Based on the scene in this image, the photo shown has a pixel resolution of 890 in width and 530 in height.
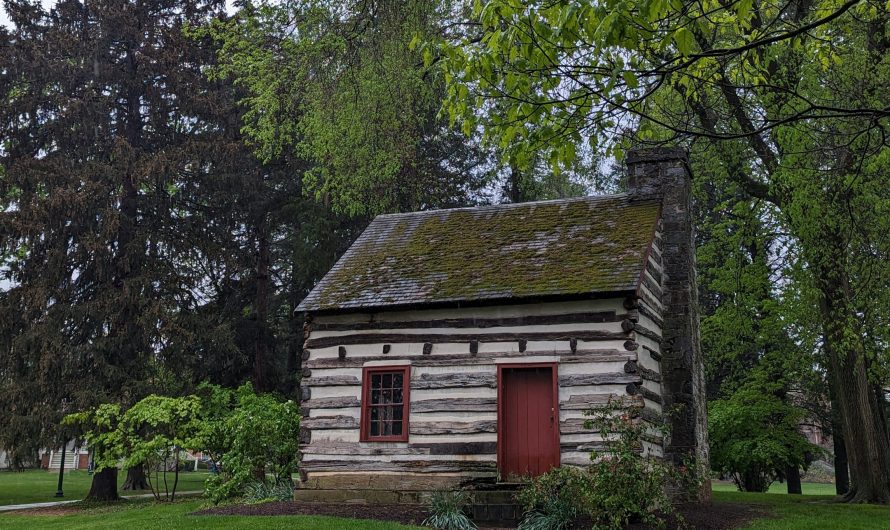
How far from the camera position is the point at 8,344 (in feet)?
72.6

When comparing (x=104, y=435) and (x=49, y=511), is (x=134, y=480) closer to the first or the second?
(x=49, y=511)

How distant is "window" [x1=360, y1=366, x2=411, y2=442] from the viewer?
14336 millimetres

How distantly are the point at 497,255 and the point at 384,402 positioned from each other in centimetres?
360

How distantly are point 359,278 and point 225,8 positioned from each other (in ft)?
49.8

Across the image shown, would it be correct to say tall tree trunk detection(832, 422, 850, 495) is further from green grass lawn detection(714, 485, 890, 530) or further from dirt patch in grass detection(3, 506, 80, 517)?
dirt patch in grass detection(3, 506, 80, 517)

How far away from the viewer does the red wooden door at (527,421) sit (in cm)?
1330

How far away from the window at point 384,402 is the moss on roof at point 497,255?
131 cm

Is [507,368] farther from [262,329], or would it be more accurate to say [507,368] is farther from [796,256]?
[262,329]

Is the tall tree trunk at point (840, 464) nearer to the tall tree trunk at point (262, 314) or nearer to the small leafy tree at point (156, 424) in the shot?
the tall tree trunk at point (262, 314)

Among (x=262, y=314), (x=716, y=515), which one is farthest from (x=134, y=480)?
(x=716, y=515)

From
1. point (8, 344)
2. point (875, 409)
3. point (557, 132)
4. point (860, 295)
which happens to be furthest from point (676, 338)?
point (8, 344)

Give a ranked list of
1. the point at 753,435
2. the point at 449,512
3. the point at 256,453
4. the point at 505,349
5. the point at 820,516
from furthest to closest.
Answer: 1. the point at 753,435
2. the point at 256,453
3. the point at 505,349
4. the point at 820,516
5. the point at 449,512

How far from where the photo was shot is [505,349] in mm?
13820

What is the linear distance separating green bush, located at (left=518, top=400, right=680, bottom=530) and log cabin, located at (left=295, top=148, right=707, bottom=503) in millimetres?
1044
